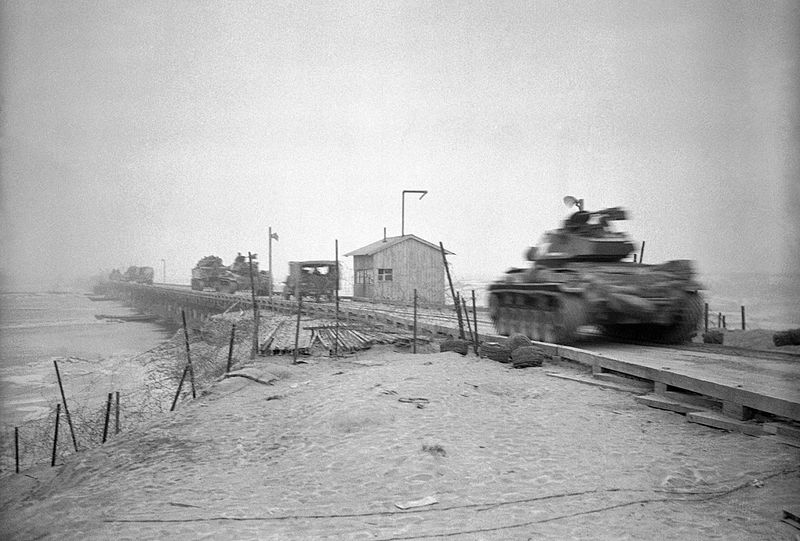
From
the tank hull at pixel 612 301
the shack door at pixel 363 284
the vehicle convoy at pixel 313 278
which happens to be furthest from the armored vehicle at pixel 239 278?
the tank hull at pixel 612 301

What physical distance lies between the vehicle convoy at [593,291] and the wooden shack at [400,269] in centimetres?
1338

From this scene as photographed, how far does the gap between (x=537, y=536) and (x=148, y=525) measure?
3036 mm

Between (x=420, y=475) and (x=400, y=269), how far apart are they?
22.6 metres

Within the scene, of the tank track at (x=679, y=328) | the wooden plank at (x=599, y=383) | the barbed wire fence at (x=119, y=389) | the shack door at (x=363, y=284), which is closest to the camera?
the wooden plank at (x=599, y=383)

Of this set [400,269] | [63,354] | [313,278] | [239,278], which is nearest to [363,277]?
[400,269]

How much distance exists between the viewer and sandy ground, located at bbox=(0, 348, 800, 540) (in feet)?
13.8

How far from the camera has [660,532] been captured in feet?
12.8

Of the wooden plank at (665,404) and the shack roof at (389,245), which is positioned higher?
the shack roof at (389,245)

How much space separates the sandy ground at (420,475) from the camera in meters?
4.21

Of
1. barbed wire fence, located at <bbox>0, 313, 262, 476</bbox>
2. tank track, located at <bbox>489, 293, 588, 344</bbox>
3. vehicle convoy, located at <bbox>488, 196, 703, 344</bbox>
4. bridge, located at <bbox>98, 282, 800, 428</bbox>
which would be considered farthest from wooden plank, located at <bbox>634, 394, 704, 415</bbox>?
barbed wire fence, located at <bbox>0, 313, 262, 476</bbox>

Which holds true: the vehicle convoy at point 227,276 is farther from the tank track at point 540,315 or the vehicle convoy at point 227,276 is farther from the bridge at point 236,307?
the tank track at point 540,315

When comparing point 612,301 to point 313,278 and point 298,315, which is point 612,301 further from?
point 313,278

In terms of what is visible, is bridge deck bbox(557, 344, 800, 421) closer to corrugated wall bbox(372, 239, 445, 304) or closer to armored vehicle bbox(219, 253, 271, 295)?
corrugated wall bbox(372, 239, 445, 304)

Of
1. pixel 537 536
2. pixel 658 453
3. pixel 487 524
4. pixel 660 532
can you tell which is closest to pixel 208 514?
pixel 487 524
